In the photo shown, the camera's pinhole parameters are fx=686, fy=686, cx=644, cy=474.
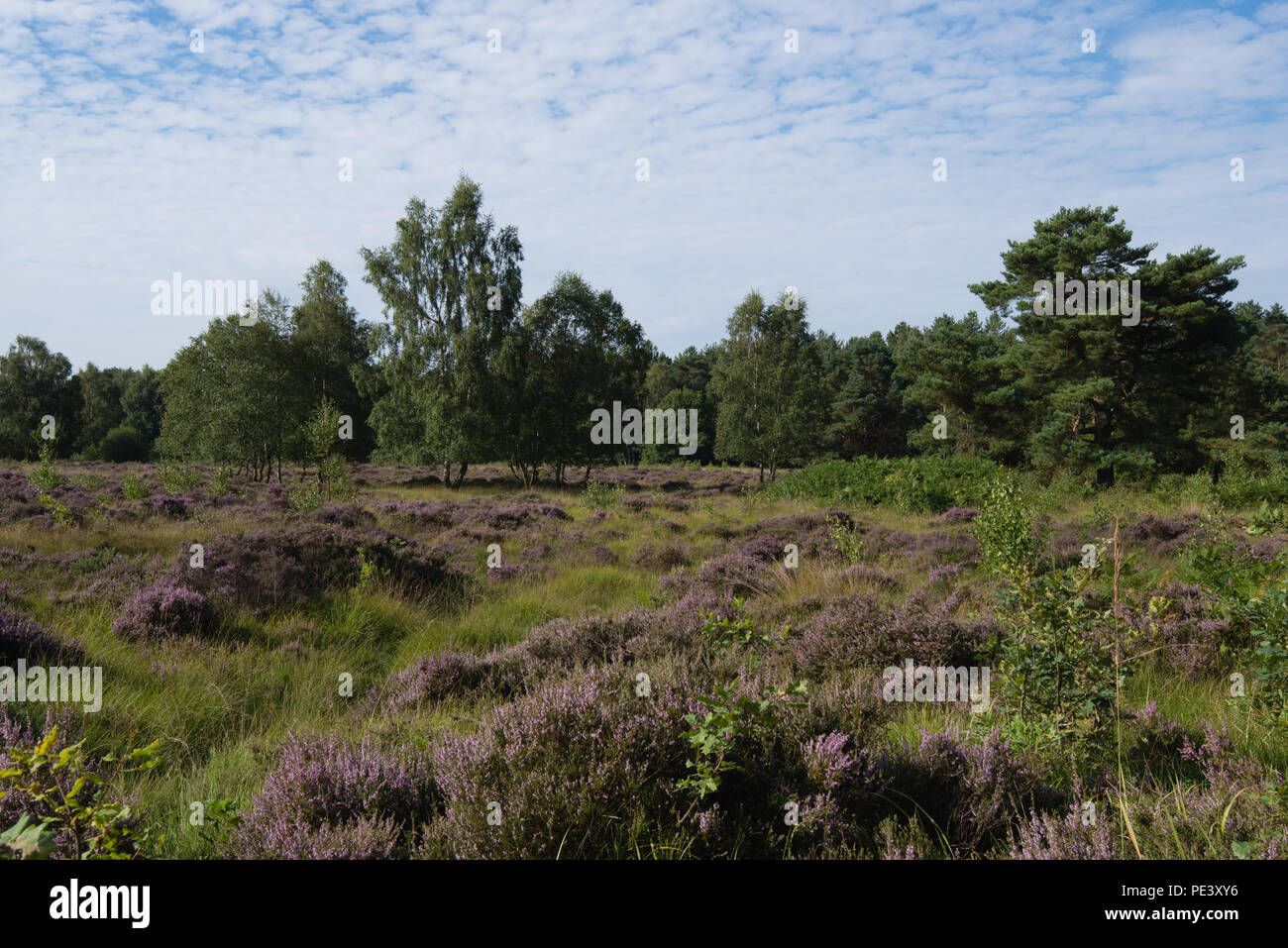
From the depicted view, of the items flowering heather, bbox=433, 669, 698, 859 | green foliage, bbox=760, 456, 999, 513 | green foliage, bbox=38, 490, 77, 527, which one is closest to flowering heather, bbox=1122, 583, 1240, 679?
flowering heather, bbox=433, 669, 698, 859

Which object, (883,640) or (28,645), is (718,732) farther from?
(28,645)

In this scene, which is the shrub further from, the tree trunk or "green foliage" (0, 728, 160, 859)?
"green foliage" (0, 728, 160, 859)

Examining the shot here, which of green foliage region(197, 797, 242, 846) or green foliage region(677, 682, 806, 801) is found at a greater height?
green foliage region(677, 682, 806, 801)

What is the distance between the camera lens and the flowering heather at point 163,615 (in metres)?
5.74

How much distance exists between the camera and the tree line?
76.7ft

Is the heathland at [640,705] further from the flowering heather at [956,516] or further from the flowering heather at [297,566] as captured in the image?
the flowering heather at [956,516]

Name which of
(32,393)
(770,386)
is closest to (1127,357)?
(770,386)

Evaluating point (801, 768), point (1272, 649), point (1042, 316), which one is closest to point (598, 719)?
point (801, 768)

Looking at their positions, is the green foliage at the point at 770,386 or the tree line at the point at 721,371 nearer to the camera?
the tree line at the point at 721,371

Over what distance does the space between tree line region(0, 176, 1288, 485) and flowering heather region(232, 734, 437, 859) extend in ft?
45.7

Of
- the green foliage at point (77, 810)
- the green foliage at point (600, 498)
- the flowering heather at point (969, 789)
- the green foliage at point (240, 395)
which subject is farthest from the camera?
the green foliage at point (240, 395)

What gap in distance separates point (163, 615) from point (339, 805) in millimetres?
4652

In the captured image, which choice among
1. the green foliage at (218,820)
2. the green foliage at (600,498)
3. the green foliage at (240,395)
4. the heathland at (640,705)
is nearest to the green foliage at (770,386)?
the green foliage at (600,498)

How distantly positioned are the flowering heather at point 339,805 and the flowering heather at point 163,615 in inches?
152
